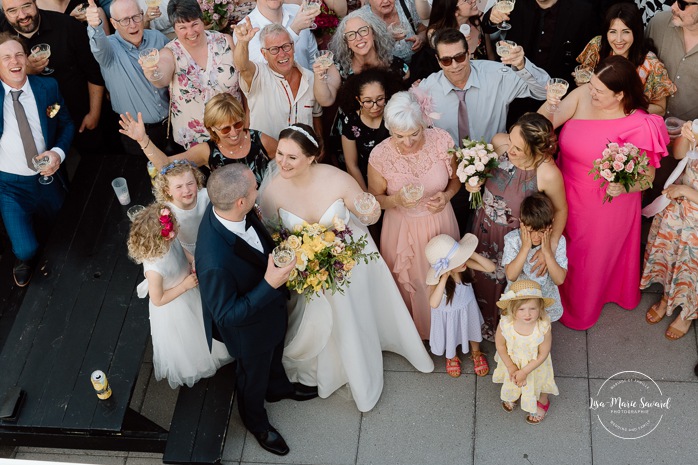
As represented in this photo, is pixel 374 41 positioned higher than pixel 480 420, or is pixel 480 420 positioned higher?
pixel 374 41

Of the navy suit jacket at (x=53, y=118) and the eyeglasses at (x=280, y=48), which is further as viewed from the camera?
the navy suit jacket at (x=53, y=118)

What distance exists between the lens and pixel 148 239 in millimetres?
5188

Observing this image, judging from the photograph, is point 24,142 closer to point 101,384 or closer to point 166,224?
point 166,224

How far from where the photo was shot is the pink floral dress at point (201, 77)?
21.3ft

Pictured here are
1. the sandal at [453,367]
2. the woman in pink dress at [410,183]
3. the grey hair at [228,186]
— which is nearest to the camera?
the grey hair at [228,186]

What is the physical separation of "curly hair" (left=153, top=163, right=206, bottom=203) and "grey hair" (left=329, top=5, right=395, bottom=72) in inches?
64.9

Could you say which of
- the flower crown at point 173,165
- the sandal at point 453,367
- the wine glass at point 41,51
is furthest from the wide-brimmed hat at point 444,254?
the wine glass at point 41,51

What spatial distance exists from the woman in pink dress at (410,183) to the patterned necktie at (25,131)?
2907 mm

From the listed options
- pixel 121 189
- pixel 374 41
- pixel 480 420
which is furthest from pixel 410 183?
pixel 121 189

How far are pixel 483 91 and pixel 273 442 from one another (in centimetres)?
316

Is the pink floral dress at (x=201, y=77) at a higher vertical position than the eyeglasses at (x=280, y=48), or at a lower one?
lower

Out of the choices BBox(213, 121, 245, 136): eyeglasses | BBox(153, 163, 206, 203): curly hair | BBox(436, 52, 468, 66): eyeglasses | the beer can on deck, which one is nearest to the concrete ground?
the beer can on deck

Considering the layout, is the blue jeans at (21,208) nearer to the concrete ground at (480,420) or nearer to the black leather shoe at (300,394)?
the concrete ground at (480,420)

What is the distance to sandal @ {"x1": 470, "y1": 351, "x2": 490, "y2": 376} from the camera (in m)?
6.21
